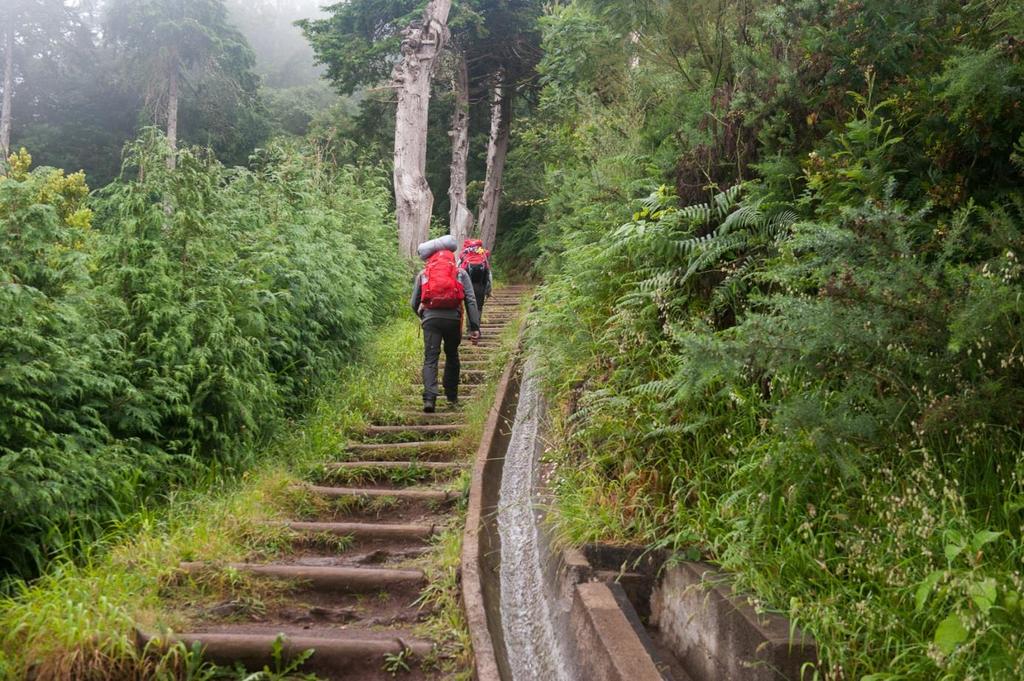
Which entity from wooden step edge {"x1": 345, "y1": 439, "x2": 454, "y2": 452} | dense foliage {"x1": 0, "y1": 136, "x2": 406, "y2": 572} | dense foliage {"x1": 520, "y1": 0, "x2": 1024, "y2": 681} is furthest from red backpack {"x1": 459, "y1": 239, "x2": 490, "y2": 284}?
dense foliage {"x1": 520, "y1": 0, "x2": 1024, "y2": 681}

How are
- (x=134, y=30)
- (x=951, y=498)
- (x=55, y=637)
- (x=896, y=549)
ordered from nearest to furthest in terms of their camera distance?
(x=951, y=498), (x=896, y=549), (x=55, y=637), (x=134, y=30)

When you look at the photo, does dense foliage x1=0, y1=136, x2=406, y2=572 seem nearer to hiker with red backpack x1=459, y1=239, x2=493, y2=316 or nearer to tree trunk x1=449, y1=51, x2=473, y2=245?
hiker with red backpack x1=459, y1=239, x2=493, y2=316

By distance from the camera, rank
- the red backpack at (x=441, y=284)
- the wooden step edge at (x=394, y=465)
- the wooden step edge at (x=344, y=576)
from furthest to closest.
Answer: the red backpack at (x=441, y=284) → the wooden step edge at (x=394, y=465) → the wooden step edge at (x=344, y=576)

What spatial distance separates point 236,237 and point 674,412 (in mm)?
5676

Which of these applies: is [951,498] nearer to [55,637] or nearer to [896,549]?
[896,549]

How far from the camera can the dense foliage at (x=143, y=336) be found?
16.8 ft

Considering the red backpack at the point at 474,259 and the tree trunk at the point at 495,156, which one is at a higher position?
the tree trunk at the point at 495,156

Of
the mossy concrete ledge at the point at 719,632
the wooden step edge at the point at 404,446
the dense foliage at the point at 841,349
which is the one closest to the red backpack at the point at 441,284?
the wooden step edge at the point at 404,446

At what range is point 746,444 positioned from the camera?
4195 mm

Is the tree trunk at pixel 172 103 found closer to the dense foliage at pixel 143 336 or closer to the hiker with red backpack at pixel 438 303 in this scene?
the dense foliage at pixel 143 336

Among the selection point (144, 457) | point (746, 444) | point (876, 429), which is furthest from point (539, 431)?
point (876, 429)

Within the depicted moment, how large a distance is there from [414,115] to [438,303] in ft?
27.2

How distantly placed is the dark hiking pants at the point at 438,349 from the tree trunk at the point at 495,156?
15231 mm

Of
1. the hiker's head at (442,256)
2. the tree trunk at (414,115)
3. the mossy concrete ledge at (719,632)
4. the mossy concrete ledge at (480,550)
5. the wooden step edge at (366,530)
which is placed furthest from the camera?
the tree trunk at (414,115)
